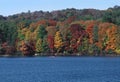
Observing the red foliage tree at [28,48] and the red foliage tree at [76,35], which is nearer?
the red foliage tree at [76,35]

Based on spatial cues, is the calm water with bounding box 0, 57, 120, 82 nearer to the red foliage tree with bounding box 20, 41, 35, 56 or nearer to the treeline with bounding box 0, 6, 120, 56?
the treeline with bounding box 0, 6, 120, 56

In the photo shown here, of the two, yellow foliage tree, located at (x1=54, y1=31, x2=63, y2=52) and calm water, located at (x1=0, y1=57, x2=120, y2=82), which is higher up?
yellow foliage tree, located at (x1=54, y1=31, x2=63, y2=52)

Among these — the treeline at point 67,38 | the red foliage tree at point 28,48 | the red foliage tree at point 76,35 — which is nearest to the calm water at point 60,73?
the treeline at point 67,38

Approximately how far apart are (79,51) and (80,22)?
14684 mm

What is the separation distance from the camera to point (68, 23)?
160750 mm

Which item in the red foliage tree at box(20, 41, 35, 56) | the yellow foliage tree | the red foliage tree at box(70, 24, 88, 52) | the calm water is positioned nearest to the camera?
the calm water

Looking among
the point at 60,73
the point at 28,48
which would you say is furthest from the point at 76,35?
the point at 60,73

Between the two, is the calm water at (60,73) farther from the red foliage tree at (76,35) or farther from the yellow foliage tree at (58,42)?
the yellow foliage tree at (58,42)

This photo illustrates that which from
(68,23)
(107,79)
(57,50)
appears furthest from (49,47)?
(107,79)

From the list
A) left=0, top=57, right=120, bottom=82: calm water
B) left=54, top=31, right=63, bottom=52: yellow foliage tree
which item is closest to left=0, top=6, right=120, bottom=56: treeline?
left=54, top=31, right=63, bottom=52: yellow foliage tree

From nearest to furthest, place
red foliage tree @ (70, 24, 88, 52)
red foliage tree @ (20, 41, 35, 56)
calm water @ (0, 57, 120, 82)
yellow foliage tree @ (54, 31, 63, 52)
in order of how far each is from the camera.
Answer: calm water @ (0, 57, 120, 82) → red foliage tree @ (70, 24, 88, 52) → red foliage tree @ (20, 41, 35, 56) → yellow foliage tree @ (54, 31, 63, 52)

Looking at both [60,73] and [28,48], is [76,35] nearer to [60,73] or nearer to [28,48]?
[28,48]

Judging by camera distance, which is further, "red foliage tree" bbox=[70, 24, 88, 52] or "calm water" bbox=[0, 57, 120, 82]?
Answer: "red foliage tree" bbox=[70, 24, 88, 52]

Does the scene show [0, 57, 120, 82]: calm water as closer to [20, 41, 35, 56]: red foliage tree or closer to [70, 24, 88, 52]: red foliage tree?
[70, 24, 88, 52]: red foliage tree
